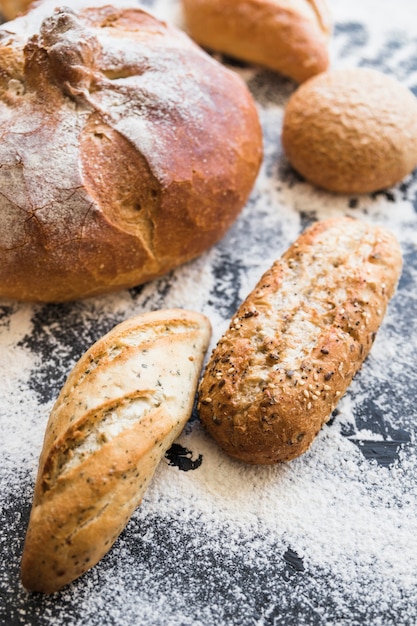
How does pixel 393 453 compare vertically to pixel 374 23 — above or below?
below

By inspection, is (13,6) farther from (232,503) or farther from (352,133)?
(232,503)

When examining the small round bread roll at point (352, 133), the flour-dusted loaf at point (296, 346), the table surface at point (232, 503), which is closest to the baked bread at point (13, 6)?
the small round bread roll at point (352, 133)

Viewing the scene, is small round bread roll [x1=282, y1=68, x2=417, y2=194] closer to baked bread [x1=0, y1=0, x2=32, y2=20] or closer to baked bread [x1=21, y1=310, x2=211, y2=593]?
baked bread [x1=21, y1=310, x2=211, y2=593]

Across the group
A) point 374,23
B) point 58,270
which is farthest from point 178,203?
point 374,23

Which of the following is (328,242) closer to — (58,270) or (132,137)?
(132,137)

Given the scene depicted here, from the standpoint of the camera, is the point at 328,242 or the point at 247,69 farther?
the point at 247,69

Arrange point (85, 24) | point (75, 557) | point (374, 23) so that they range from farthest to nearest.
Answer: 1. point (374, 23)
2. point (85, 24)
3. point (75, 557)
